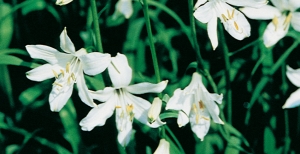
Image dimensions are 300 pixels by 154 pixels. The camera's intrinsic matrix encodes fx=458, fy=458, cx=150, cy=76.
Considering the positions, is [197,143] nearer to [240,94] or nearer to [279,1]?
[240,94]

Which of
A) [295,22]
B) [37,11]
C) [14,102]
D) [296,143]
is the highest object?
[37,11]

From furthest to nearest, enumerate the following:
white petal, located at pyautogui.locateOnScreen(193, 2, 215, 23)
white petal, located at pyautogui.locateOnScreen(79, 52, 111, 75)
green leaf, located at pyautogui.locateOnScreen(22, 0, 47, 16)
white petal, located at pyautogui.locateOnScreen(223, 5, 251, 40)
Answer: green leaf, located at pyautogui.locateOnScreen(22, 0, 47, 16)
white petal, located at pyautogui.locateOnScreen(223, 5, 251, 40)
white petal, located at pyautogui.locateOnScreen(193, 2, 215, 23)
white petal, located at pyautogui.locateOnScreen(79, 52, 111, 75)

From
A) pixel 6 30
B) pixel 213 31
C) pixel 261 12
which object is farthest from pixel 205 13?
pixel 6 30

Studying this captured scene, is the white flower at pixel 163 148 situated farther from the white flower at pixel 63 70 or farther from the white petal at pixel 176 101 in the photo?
the white flower at pixel 63 70

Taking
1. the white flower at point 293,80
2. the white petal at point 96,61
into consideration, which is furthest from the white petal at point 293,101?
the white petal at point 96,61

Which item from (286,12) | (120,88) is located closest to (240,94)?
(286,12)

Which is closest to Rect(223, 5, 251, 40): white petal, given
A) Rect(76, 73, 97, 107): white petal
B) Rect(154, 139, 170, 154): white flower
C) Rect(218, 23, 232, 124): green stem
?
Rect(218, 23, 232, 124): green stem

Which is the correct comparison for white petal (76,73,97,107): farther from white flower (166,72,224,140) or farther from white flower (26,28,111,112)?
white flower (166,72,224,140)
